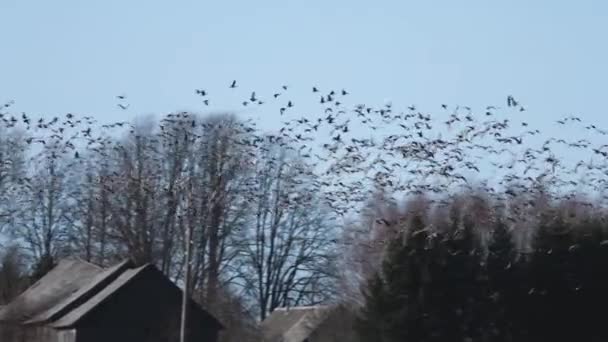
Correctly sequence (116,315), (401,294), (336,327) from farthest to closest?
(116,315) < (336,327) < (401,294)

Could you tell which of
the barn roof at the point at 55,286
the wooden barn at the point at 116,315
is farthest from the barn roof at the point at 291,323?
the barn roof at the point at 55,286

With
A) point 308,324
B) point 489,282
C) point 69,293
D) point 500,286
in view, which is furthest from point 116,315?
point 500,286

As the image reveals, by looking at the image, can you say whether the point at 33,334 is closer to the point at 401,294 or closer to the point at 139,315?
the point at 139,315

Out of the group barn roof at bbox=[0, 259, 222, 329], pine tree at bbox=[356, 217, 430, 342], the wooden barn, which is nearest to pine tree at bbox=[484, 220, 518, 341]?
pine tree at bbox=[356, 217, 430, 342]

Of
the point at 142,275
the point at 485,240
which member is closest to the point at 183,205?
the point at 142,275

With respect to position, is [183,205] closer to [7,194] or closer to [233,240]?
[233,240]

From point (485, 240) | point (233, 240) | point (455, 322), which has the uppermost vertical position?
point (233, 240)

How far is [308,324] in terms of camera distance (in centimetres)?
7469

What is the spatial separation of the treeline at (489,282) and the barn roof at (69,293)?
15826 mm

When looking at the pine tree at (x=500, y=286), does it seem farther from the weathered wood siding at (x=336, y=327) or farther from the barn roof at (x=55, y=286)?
the barn roof at (x=55, y=286)

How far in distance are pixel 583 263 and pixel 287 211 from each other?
924 inches

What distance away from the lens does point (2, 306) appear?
6956 centimetres

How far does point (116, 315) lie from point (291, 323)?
551 inches

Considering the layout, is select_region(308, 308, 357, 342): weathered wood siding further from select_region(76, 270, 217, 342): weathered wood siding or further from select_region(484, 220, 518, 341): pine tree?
select_region(484, 220, 518, 341): pine tree
